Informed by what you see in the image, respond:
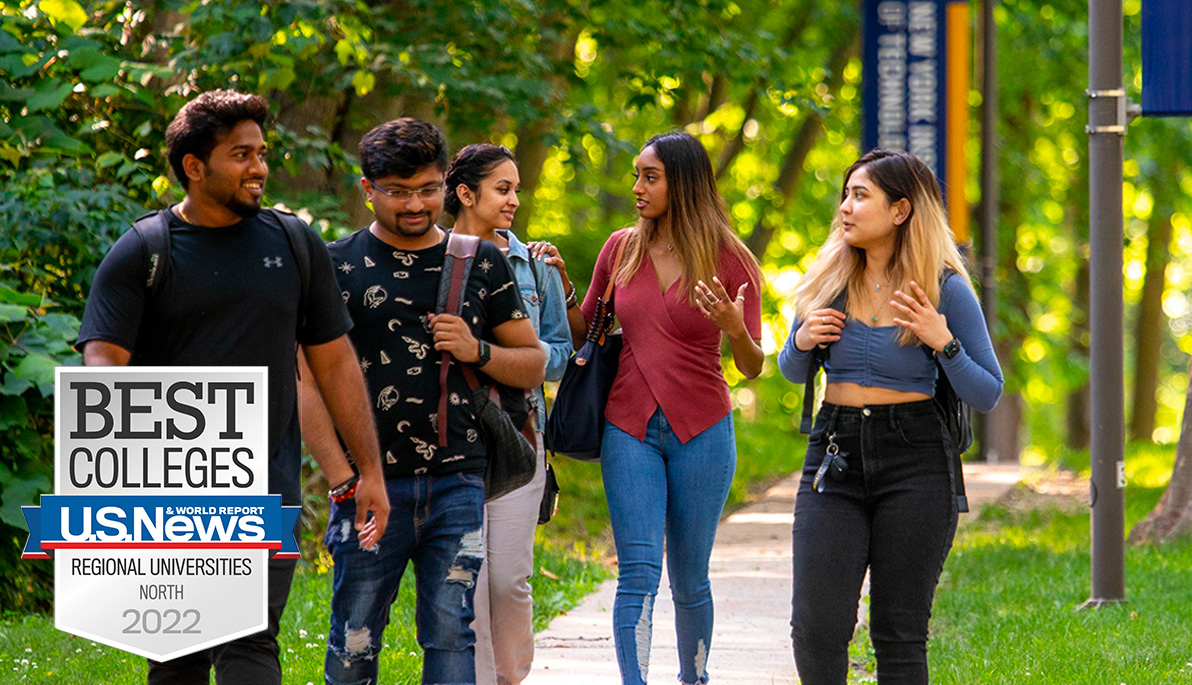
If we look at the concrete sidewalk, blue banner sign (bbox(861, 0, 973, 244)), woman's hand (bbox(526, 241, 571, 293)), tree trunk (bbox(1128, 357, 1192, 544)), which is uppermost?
blue banner sign (bbox(861, 0, 973, 244))

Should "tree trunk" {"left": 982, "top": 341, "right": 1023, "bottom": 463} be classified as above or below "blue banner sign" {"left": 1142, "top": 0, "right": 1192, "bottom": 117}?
below

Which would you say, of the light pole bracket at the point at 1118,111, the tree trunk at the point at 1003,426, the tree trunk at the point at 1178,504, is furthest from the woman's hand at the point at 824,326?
the tree trunk at the point at 1003,426

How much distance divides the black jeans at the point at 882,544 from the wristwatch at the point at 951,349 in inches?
7.4

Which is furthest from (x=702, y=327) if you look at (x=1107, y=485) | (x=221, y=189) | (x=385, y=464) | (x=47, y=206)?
(x=47, y=206)

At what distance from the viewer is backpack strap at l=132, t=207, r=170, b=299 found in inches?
129

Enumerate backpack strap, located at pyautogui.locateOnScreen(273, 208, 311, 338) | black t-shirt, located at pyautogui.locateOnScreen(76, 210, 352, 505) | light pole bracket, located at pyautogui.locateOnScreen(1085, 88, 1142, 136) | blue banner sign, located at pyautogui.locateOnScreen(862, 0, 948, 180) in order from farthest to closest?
blue banner sign, located at pyautogui.locateOnScreen(862, 0, 948, 180) < light pole bracket, located at pyautogui.locateOnScreen(1085, 88, 1142, 136) < backpack strap, located at pyautogui.locateOnScreen(273, 208, 311, 338) < black t-shirt, located at pyautogui.locateOnScreen(76, 210, 352, 505)

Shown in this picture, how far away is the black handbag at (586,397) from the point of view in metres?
4.88

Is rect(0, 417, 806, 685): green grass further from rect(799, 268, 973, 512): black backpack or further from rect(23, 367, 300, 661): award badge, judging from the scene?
rect(799, 268, 973, 512): black backpack

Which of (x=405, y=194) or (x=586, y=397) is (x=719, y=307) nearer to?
(x=586, y=397)

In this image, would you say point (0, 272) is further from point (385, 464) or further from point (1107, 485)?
point (1107, 485)

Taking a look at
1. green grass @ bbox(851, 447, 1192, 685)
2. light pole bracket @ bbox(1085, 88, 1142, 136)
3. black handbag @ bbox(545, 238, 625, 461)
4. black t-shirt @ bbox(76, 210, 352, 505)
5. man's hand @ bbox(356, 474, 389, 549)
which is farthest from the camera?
light pole bracket @ bbox(1085, 88, 1142, 136)

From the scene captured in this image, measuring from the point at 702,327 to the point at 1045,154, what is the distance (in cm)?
2233

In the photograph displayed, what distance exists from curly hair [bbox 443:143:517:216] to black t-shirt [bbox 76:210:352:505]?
1364mm

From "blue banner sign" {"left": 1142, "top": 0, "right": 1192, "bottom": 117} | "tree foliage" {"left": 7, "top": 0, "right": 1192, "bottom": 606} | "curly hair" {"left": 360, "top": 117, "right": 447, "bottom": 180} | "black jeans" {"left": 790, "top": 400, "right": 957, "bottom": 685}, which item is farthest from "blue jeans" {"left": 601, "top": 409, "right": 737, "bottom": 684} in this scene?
"blue banner sign" {"left": 1142, "top": 0, "right": 1192, "bottom": 117}
